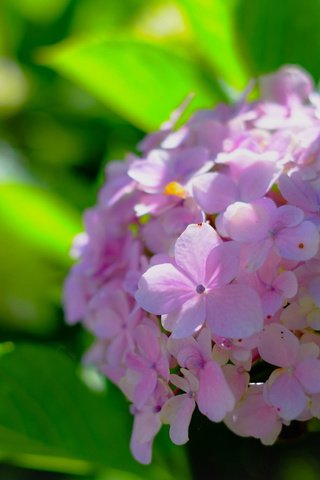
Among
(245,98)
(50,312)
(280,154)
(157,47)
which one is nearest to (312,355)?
(280,154)

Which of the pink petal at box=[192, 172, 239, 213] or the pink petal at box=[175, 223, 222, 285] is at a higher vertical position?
the pink petal at box=[175, 223, 222, 285]

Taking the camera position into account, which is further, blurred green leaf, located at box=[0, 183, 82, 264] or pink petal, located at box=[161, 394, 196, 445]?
blurred green leaf, located at box=[0, 183, 82, 264]

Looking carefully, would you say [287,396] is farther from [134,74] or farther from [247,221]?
[134,74]

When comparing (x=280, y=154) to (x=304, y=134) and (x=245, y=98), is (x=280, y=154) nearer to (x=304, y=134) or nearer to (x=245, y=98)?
(x=304, y=134)

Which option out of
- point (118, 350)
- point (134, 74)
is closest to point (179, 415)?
point (118, 350)

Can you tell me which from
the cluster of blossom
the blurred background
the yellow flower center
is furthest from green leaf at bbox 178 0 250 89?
the yellow flower center

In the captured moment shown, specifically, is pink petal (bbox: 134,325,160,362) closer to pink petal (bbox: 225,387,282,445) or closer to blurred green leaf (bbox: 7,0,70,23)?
pink petal (bbox: 225,387,282,445)

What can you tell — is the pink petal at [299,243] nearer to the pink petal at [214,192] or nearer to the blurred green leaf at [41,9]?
the pink petal at [214,192]
